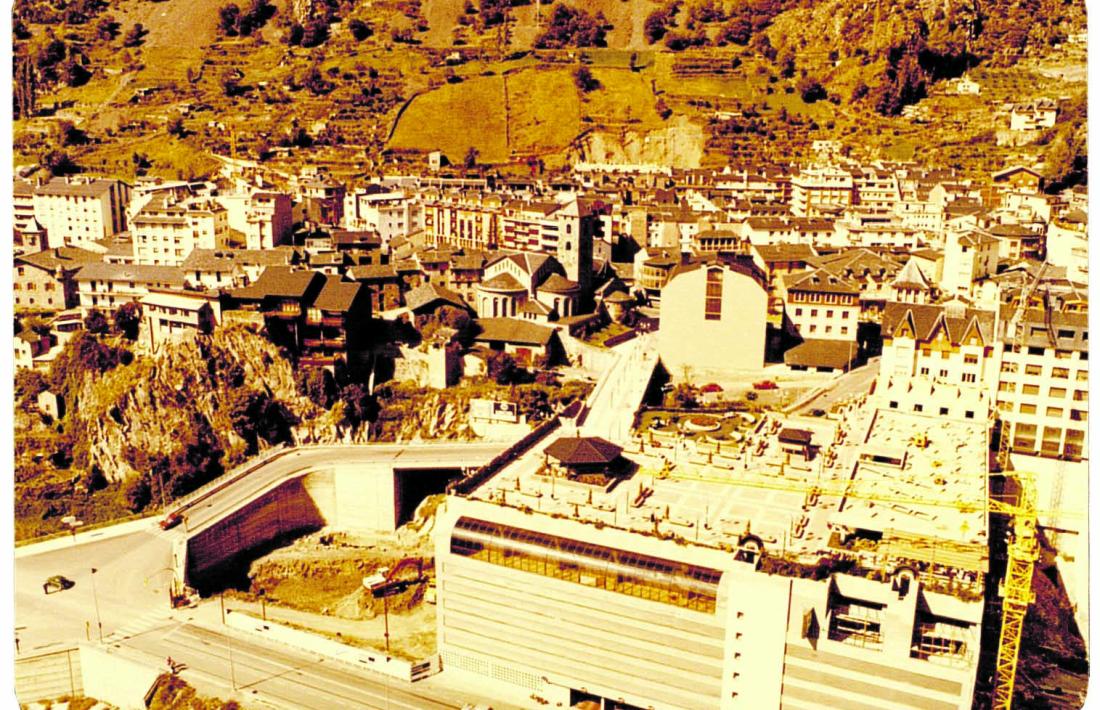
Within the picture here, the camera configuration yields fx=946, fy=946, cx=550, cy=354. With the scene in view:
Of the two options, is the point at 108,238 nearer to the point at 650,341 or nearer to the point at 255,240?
the point at 255,240

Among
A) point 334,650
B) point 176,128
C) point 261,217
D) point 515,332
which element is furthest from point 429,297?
point 176,128

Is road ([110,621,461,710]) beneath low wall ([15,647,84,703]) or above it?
above

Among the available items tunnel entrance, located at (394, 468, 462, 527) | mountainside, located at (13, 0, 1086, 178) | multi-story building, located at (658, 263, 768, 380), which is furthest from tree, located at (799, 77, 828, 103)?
tunnel entrance, located at (394, 468, 462, 527)

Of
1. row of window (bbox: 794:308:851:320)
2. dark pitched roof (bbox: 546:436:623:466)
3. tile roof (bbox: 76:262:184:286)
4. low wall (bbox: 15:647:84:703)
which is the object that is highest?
tile roof (bbox: 76:262:184:286)

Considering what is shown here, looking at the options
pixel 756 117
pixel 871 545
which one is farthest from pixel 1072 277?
pixel 756 117

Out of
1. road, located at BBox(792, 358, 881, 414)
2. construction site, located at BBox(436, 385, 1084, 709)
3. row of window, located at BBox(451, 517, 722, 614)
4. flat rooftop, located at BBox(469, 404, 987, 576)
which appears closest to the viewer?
construction site, located at BBox(436, 385, 1084, 709)

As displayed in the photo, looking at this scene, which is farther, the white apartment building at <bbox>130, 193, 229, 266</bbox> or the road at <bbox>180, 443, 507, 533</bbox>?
the white apartment building at <bbox>130, 193, 229, 266</bbox>

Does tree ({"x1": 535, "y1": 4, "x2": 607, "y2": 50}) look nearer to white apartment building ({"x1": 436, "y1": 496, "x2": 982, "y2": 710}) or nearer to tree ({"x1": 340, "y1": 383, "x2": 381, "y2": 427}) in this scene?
tree ({"x1": 340, "y1": 383, "x2": 381, "y2": 427})
